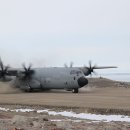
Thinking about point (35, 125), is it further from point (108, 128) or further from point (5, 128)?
point (108, 128)

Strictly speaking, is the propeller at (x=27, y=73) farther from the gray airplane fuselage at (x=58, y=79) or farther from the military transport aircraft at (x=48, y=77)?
the gray airplane fuselage at (x=58, y=79)

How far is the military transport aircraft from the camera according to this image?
162ft

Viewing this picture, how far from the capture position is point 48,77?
52062mm

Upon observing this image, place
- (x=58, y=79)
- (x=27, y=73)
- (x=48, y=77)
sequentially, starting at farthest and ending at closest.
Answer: (x=27, y=73) → (x=48, y=77) → (x=58, y=79)

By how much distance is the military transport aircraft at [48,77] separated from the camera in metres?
49.5

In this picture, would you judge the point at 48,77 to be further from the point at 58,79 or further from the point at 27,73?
the point at 27,73

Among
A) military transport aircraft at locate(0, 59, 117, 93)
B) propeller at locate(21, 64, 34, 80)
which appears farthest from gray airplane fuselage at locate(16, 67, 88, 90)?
propeller at locate(21, 64, 34, 80)

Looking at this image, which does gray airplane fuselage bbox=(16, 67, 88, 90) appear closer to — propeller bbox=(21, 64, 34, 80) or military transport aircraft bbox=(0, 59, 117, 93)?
A: military transport aircraft bbox=(0, 59, 117, 93)

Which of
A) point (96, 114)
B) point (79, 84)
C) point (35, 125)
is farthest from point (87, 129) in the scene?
point (79, 84)

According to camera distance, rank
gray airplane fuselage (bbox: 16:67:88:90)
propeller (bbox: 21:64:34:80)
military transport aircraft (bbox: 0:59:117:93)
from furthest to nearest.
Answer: propeller (bbox: 21:64:34:80) → military transport aircraft (bbox: 0:59:117:93) → gray airplane fuselage (bbox: 16:67:88:90)

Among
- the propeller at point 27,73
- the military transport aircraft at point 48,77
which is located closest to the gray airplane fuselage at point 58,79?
the military transport aircraft at point 48,77

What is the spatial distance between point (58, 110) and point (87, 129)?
40.6 ft

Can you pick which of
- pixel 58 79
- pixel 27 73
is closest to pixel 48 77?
pixel 58 79

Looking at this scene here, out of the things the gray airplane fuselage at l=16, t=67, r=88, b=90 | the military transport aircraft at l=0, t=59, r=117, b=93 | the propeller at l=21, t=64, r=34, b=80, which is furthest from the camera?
the propeller at l=21, t=64, r=34, b=80
